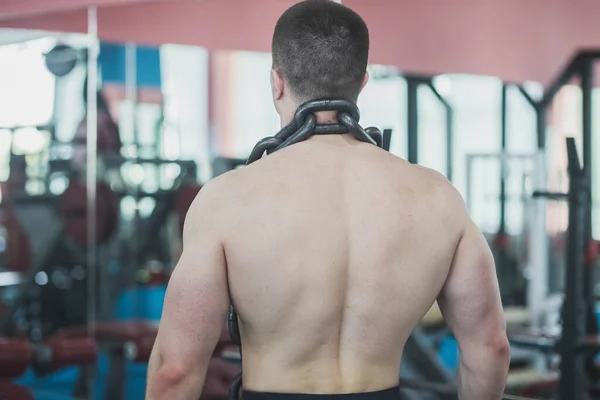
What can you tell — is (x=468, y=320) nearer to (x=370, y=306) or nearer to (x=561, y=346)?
(x=370, y=306)

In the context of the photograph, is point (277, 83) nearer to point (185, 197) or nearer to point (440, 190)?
point (440, 190)

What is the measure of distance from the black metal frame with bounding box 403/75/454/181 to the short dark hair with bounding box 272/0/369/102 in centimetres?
137

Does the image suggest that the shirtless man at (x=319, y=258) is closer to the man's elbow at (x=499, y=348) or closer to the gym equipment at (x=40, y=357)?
the man's elbow at (x=499, y=348)

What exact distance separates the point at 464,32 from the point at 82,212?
7.07ft

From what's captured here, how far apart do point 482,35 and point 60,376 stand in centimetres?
263

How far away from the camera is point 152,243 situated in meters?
3.56

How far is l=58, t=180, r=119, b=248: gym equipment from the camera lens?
3.72 m

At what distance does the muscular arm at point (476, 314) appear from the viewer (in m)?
1.29

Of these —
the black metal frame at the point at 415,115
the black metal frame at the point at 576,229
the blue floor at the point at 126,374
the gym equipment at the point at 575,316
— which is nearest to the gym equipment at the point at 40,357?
the blue floor at the point at 126,374

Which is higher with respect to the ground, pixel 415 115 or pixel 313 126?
pixel 415 115

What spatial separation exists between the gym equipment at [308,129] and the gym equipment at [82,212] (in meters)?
2.50

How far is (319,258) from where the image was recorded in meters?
1.22

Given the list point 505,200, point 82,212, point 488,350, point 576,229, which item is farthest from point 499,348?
point 82,212

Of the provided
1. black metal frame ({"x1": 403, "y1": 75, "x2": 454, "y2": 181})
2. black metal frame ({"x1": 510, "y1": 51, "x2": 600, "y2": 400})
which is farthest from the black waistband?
black metal frame ({"x1": 403, "y1": 75, "x2": 454, "y2": 181})
